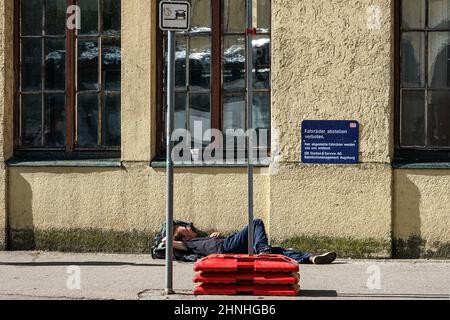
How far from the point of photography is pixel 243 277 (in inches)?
397

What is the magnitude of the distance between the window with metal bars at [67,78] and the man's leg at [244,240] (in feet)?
7.78

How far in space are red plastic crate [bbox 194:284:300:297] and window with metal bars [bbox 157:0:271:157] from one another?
12.1 ft

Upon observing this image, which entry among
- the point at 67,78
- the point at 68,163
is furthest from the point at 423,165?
the point at 67,78

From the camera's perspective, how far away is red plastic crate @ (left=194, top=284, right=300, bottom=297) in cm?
1004

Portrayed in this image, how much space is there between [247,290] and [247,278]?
0.12 m

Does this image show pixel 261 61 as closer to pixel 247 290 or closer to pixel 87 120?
pixel 87 120

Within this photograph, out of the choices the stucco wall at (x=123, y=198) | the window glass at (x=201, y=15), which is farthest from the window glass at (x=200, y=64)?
the stucco wall at (x=123, y=198)

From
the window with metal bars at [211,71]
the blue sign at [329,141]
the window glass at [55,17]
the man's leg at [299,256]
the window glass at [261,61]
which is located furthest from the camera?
the window glass at [55,17]

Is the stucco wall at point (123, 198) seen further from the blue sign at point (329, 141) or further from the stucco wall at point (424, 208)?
the stucco wall at point (424, 208)

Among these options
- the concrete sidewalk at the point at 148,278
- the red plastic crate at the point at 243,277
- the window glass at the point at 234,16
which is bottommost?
the concrete sidewalk at the point at 148,278

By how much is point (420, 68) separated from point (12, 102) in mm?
5571

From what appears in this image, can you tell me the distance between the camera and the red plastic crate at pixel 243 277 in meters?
10.0

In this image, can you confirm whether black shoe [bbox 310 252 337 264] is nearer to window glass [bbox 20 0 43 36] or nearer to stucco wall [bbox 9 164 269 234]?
stucco wall [bbox 9 164 269 234]
